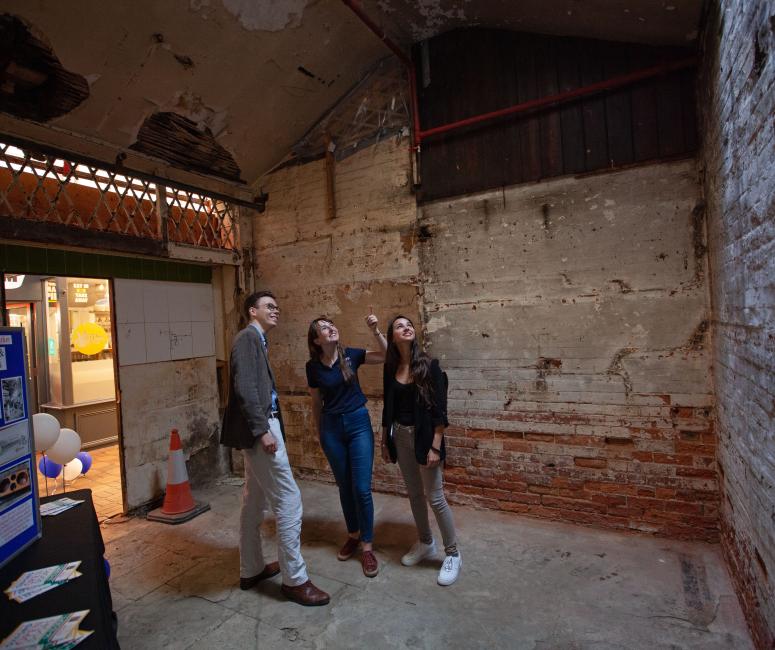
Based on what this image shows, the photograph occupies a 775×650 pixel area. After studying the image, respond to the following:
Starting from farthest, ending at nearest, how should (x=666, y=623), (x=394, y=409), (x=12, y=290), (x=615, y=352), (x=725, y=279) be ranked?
(x=12, y=290) < (x=615, y=352) < (x=394, y=409) < (x=725, y=279) < (x=666, y=623)

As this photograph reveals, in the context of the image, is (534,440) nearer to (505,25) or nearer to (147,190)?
(505,25)

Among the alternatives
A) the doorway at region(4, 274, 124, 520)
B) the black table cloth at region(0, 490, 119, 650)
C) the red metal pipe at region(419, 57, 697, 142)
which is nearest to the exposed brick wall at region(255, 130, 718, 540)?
the red metal pipe at region(419, 57, 697, 142)

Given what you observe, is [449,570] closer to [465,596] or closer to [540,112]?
[465,596]

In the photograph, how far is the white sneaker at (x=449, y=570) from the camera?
8.36 ft

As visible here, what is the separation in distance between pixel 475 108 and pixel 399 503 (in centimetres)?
328

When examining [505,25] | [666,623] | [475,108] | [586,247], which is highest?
[505,25]

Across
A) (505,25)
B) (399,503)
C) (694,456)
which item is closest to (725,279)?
(694,456)

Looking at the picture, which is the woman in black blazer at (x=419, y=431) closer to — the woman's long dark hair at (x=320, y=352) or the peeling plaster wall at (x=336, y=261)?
the woman's long dark hair at (x=320, y=352)

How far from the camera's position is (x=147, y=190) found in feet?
12.8

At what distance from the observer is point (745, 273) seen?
1976mm

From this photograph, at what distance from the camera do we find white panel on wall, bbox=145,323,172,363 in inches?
157

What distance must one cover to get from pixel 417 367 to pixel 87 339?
227 inches

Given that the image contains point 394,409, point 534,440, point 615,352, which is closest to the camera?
point 394,409

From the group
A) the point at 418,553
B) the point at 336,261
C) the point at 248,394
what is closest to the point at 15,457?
the point at 248,394
